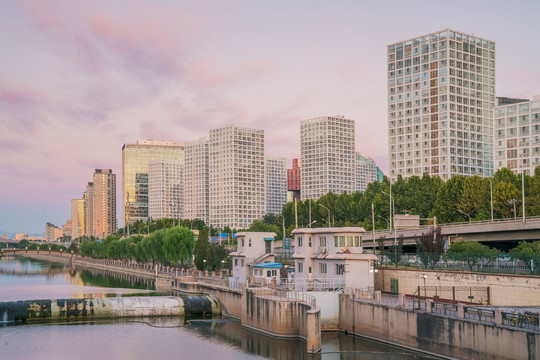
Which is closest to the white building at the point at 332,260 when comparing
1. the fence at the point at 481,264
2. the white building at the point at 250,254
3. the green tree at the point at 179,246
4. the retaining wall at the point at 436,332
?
the retaining wall at the point at 436,332

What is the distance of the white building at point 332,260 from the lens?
224ft

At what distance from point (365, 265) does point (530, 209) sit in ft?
183

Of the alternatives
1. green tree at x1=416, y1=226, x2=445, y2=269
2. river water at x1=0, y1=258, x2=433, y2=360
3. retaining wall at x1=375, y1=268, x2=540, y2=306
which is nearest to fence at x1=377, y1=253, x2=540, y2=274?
green tree at x1=416, y1=226, x2=445, y2=269

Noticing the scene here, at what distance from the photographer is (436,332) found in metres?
50.4

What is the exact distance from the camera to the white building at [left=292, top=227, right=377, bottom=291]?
6831 cm

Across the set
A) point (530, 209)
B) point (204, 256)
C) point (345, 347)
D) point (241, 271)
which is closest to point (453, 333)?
point (345, 347)

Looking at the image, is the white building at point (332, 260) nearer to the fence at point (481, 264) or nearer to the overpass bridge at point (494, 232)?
the fence at point (481, 264)

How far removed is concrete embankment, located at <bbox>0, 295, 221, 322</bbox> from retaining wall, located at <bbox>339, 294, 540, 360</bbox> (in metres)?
23.7

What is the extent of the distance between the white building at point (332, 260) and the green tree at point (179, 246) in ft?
252

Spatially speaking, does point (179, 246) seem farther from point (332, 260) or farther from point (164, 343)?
point (164, 343)

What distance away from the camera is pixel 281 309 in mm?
62500

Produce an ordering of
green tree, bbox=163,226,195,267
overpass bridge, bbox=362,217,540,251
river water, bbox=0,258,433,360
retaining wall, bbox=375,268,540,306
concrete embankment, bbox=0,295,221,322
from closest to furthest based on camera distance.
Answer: river water, bbox=0,258,433,360 → retaining wall, bbox=375,268,540,306 → concrete embankment, bbox=0,295,221,322 → overpass bridge, bbox=362,217,540,251 → green tree, bbox=163,226,195,267

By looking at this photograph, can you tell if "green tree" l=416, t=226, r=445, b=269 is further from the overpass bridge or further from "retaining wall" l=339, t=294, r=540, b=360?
"retaining wall" l=339, t=294, r=540, b=360

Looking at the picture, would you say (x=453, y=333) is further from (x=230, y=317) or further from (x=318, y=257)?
(x=230, y=317)
